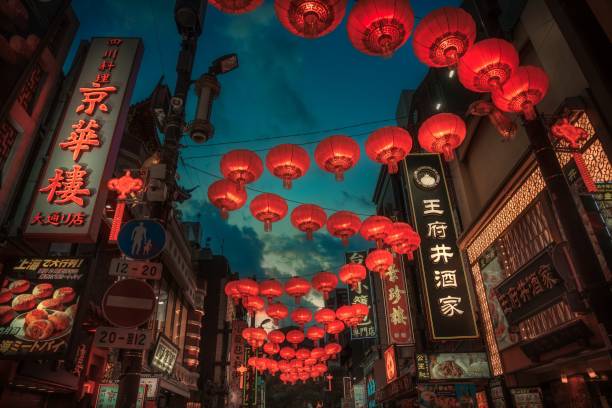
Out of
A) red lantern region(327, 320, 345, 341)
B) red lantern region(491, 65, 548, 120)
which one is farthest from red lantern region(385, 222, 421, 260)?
red lantern region(327, 320, 345, 341)

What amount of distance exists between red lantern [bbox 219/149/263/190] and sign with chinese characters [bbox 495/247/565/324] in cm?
716

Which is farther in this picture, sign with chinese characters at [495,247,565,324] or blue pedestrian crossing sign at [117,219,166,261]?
sign with chinese characters at [495,247,565,324]

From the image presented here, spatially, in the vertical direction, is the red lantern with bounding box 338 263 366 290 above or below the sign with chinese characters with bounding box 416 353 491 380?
above

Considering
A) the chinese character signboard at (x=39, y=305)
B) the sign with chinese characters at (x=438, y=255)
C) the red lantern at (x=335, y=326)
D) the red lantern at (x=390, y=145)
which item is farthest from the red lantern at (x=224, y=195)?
the red lantern at (x=335, y=326)

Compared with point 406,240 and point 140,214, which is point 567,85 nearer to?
point 406,240

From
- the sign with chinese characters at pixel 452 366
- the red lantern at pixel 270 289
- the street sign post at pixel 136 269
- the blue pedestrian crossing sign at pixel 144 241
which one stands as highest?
the red lantern at pixel 270 289

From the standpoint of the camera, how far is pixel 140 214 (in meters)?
16.4

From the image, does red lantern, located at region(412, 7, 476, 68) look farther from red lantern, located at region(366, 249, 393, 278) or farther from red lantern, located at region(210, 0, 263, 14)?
red lantern, located at region(366, 249, 393, 278)

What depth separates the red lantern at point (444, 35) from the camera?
7082 millimetres

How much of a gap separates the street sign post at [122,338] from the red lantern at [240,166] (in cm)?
528

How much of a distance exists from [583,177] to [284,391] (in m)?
68.2

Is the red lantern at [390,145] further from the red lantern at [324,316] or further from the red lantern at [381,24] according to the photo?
the red lantern at [324,316]

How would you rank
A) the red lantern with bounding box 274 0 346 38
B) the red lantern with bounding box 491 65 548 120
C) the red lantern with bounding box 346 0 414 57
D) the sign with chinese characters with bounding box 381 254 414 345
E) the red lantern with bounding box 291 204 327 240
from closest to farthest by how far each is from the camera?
the red lantern with bounding box 274 0 346 38 → the red lantern with bounding box 346 0 414 57 → the red lantern with bounding box 491 65 548 120 → the red lantern with bounding box 291 204 327 240 → the sign with chinese characters with bounding box 381 254 414 345

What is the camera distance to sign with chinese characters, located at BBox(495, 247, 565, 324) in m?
8.05
